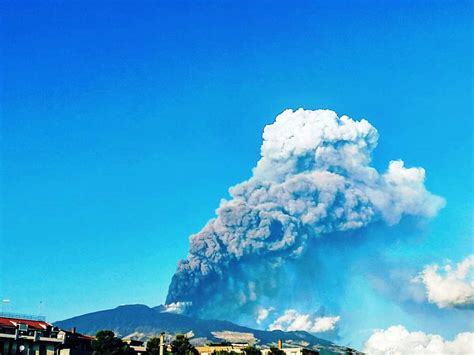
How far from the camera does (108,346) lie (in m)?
150

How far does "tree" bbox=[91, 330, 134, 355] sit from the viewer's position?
148462 mm

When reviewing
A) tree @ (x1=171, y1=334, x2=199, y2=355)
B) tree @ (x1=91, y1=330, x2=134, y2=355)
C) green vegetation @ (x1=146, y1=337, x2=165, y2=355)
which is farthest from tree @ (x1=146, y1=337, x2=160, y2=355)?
tree @ (x1=91, y1=330, x2=134, y2=355)

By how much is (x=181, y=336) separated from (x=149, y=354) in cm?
854

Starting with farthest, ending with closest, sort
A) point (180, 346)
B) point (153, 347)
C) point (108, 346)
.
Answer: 1. point (153, 347)
2. point (180, 346)
3. point (108, 346)

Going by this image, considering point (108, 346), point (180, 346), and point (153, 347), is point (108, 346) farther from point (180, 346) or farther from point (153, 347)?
point (180, 346)

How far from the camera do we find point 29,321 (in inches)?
5153

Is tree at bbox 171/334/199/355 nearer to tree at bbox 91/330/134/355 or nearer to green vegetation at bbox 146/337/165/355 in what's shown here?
green vegetation at bbox 146/337/165/355

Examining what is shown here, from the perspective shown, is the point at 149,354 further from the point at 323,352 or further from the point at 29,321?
the point at 323,352

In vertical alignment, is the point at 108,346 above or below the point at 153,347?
below

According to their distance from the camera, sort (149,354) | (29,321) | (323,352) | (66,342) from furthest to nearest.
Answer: (323,352) < (149,354) < (66,342) < (29,321)

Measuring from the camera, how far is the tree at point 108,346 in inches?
5845

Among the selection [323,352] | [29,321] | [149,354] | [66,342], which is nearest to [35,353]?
[29,321]

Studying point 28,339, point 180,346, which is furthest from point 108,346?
point 28,339

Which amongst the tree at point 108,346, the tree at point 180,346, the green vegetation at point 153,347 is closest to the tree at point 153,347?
the green vegetation at point 153,347
